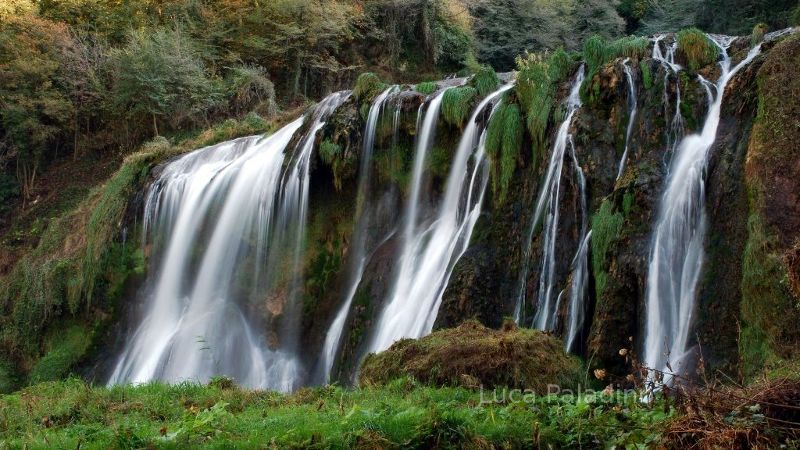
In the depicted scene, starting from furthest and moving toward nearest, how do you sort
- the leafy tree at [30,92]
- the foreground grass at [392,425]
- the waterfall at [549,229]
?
1. the leafy tree at [30,92]
2. the waterfall at [549,229]
3. the foreground grass at [392,425]

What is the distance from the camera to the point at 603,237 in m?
8.77

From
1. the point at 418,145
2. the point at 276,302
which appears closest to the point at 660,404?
the point at 418,145

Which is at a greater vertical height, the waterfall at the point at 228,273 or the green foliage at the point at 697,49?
the green foliage at the point at 697,49

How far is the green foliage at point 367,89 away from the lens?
49.8 feet

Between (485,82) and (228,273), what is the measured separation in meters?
6.62

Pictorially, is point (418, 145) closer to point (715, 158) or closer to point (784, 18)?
point (715, 158)

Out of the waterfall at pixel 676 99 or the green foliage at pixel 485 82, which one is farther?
the green foliage at pixel 485 82

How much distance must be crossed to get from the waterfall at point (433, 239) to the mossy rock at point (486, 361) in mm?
2994

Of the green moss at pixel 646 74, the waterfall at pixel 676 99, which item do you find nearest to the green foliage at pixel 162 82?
the waterfall at pixel 676 99

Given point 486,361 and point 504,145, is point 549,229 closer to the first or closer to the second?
point 504,145

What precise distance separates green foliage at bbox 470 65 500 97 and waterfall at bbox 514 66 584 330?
284cm

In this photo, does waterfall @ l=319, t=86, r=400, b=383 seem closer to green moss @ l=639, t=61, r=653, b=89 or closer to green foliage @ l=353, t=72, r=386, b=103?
green foliage @ l=353, t=72, r=386, b=103

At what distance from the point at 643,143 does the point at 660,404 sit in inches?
216

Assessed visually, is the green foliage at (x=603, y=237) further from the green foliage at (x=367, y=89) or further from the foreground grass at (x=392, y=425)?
the green foliage at (x=367, y=89)
